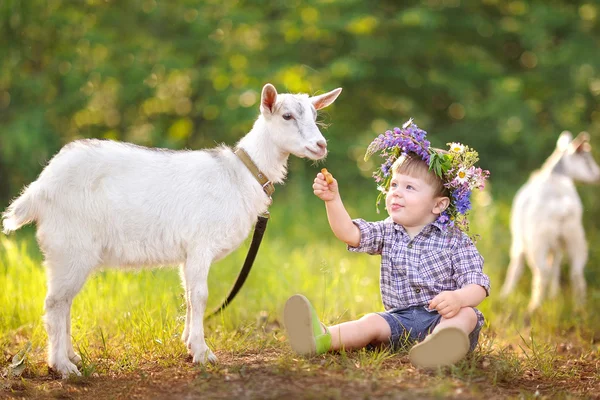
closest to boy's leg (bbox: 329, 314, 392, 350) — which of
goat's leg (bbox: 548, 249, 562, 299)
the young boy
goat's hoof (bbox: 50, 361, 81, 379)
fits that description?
the young boy

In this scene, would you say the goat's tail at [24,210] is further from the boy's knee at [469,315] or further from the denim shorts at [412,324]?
the boy's knee at [469,315]

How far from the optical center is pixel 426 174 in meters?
4.14

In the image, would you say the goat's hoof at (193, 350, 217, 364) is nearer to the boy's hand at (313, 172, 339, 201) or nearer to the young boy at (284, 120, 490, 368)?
the young boy at (284, 120, 490, 368)

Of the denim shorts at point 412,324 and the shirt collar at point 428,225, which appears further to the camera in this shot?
the shirt collar at point 428,225

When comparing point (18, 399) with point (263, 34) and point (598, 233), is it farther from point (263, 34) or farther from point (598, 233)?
point (263, 34)

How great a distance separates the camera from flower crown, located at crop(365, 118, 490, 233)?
4.06m

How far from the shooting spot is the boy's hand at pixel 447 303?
12.7 feet

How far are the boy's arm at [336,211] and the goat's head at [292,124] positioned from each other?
6.6 inches

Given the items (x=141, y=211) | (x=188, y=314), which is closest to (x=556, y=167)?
(x=188, y=314)

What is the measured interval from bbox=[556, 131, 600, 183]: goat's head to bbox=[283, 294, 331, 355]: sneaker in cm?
437

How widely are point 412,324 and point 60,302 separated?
78.8 inches

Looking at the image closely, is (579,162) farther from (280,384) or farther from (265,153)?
(280,384)

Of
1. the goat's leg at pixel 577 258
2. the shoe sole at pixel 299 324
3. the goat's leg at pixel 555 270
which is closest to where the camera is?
the shoe sole at pixel 299 324

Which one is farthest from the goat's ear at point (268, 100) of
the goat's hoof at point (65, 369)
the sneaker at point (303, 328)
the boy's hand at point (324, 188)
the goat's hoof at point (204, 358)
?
the goat's hoof at point (65, 369)
